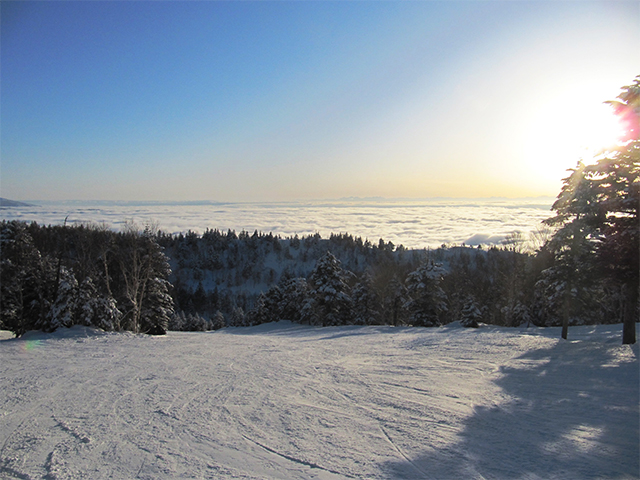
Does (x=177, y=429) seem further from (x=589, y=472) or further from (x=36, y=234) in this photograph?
(x=36, y=234)

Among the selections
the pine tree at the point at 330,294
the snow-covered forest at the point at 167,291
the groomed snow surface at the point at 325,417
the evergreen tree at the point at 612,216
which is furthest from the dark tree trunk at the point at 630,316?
the pine tree at the point at 330,294

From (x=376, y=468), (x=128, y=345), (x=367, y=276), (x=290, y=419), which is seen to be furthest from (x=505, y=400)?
(x=367, y=276)

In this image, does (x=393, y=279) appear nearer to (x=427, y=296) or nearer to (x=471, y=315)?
(x=427, y=296)

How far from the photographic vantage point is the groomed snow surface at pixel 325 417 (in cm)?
523

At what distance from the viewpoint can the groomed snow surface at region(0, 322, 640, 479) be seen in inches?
206

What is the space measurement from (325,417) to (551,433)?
4.05m

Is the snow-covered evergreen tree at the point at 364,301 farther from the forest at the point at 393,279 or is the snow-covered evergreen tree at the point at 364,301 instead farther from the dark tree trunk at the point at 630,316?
the dark tree trunk at the point at 630,316

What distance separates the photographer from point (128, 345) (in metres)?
16.0

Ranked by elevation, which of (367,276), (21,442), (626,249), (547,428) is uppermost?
(626,249)

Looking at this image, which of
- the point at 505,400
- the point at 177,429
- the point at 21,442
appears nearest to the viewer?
the point at 21,442

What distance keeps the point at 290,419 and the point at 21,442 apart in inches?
185

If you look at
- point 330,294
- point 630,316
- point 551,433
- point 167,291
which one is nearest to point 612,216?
point 630,316

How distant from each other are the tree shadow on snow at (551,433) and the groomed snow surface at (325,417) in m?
0.03

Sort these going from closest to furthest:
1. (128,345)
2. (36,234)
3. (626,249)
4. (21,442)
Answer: (21,442)
(626,249)
(128,345)
(36,234)
